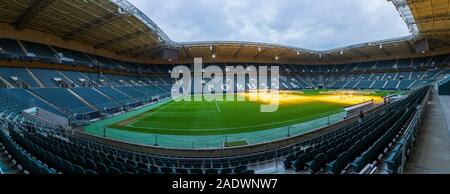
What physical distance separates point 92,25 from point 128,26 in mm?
4332

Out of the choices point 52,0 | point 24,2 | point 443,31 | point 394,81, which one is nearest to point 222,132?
point 52,0

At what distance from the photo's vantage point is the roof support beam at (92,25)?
2776cm

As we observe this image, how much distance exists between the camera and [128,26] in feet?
107

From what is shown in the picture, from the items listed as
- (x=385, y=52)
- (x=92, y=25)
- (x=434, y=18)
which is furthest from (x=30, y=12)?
(x=385, y=52)

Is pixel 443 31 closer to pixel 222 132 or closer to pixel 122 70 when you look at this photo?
pixel 222 132

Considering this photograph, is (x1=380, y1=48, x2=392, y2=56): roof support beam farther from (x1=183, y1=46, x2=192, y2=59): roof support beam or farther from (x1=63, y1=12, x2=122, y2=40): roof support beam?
(x1=63, y1=12, x2=122, y2=40): roof support beam

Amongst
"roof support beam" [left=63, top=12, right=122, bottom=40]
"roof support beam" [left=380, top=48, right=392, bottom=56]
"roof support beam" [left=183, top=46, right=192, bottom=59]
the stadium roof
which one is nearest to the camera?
the stadium roof

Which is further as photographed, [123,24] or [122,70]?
[122,70]

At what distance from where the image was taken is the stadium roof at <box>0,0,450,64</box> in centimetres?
2459

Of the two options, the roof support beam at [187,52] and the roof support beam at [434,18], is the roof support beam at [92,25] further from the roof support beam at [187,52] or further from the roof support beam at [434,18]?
the roof support beam at [434,18]

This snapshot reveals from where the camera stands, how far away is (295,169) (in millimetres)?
6445

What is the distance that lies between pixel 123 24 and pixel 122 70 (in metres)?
20.5

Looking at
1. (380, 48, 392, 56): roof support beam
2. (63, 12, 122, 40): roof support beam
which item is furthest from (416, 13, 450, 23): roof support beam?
(63, 12, 122, 40): roof support beam
